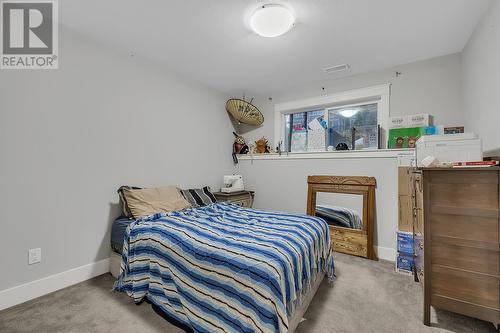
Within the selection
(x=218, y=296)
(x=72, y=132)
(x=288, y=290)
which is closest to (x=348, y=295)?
(x=288, y=290)

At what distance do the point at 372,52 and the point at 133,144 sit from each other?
Answer: 2.98m

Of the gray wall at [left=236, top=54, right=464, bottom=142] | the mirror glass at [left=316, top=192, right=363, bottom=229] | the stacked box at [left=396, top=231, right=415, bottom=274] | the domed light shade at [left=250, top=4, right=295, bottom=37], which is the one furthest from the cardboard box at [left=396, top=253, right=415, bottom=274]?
the domed light shade at [left=250, top=4, right=295, bottom=37]

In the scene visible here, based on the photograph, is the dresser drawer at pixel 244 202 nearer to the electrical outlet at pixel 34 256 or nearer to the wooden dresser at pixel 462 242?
the electrical outlet at pixel 34 256

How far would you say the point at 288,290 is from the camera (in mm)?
1314

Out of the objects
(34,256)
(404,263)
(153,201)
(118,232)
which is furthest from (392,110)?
(34,256)

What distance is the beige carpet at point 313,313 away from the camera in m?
1.55

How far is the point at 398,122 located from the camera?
2.78 m

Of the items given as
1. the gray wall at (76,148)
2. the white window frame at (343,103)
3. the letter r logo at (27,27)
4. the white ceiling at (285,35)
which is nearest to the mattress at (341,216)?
A: the white window frame at (343,103)

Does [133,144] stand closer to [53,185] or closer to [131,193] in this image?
[131,193]

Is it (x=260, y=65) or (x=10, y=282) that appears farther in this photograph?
(x=260, y=65)

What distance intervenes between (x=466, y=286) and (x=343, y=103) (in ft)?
8.23

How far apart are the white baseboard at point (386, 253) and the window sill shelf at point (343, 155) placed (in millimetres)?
1153

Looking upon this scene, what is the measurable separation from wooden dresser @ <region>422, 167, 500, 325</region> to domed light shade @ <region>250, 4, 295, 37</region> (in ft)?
5.30

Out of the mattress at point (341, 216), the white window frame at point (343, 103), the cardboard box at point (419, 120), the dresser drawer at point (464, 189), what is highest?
the white window frame at point (343, 103)
